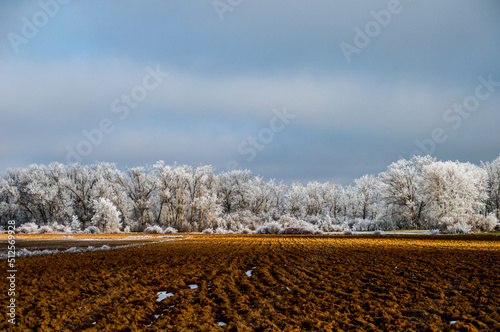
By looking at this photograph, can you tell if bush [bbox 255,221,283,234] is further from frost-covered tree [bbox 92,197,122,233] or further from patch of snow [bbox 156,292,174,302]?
patch of snow [bbox 156,292,174,302]

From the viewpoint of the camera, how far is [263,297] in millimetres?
9555

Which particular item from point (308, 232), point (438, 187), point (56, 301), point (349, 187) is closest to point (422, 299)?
point (56, 301)

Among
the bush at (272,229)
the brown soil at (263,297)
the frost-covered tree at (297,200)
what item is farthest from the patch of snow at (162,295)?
the frost-covered tree at (297,200)

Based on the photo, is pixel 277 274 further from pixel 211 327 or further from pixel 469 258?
pixel 469 258

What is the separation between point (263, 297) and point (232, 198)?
66425mm

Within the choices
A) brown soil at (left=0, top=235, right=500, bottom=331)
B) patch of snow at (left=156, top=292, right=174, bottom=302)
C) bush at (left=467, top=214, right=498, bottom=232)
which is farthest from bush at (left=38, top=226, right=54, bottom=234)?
bush at (left=467, top=214, right=498, bottom=232)

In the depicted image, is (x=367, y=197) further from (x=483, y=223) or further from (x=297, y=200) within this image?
(x=483, y=223)

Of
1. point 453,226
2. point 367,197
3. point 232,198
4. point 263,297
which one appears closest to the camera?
point 263,297

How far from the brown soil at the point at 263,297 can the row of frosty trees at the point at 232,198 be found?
129 ft

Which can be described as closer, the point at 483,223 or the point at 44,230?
the point at 483,223

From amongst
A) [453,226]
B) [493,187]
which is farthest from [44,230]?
[493,187]

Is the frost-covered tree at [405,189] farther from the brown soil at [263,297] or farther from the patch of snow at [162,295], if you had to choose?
the patch of snow at [162,295]

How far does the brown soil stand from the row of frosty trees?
1549 inches

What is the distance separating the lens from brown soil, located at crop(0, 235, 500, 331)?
7.21 metres
